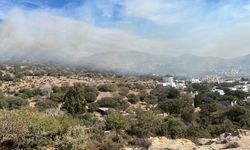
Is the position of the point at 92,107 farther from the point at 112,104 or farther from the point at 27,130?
the point at 27,130

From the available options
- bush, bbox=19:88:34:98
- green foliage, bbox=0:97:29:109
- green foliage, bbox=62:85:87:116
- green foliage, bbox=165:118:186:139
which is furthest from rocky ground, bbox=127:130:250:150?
bush, bbox=19:88:34:98

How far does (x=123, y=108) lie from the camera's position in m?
63.3

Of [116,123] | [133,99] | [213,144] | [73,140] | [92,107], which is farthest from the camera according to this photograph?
[133,99]

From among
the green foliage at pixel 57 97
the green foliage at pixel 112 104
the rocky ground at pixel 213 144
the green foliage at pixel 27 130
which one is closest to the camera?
the green foliage at pixel 27 130

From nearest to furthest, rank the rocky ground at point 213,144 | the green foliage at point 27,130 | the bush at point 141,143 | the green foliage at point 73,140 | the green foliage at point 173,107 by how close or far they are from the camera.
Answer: the green foliage at point 73,140 → the green foliage at point 27,130 → the rocky ground at point 213,144 → the bush at point 141,143 → the green foliage at point 173,107

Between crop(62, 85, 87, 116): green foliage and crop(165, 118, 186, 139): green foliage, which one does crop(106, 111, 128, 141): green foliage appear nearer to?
crop(165, 118, 186, 139): green foliage

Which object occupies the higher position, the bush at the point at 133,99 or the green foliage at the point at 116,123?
the green foliage at the point at 116,123

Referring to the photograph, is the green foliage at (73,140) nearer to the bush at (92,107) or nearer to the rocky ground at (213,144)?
the rocky ground at (213,144)

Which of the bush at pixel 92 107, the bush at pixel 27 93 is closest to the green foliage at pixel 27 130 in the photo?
the bush at pixel 92 107

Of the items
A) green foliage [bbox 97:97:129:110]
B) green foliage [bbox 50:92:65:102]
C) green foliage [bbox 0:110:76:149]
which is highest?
green foliage [bbox 0:110:76:149]

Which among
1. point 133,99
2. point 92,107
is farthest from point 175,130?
point 133,99

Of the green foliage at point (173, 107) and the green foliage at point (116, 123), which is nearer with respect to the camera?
the green foliage at point (116, 123)

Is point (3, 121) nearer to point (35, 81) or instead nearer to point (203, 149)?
point (203, 149)

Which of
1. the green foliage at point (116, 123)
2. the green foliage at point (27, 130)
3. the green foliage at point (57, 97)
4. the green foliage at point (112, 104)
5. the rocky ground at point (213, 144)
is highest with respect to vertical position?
the green foliage at point (27, 130)
